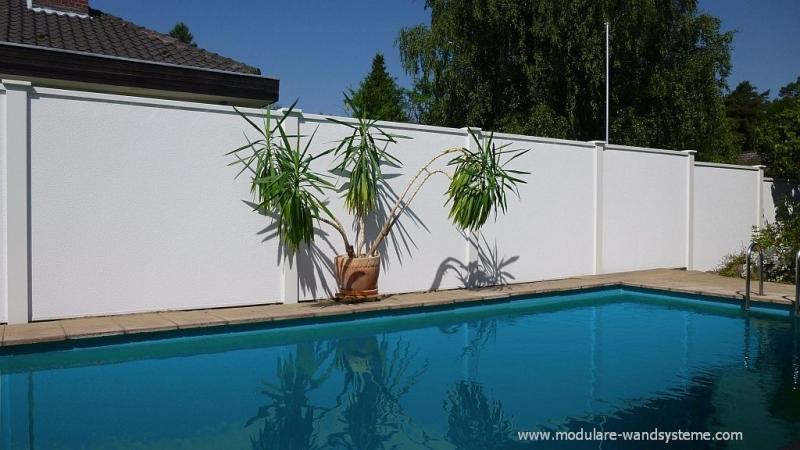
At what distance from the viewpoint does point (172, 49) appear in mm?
10492

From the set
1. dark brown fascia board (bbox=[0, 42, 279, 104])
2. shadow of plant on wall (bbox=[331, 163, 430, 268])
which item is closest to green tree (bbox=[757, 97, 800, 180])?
shadow of plant on wall (bbox=[331, 163, 430, 268])

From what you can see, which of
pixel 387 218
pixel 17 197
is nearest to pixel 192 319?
pixel 17 197

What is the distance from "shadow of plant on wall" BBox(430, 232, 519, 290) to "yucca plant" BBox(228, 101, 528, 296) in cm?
52

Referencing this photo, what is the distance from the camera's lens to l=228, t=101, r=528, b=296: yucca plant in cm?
724

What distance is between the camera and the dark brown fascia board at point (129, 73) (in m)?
8.30

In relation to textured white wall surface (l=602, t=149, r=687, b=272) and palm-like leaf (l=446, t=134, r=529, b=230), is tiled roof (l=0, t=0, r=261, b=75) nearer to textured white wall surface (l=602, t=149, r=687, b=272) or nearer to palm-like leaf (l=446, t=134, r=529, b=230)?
palm-like leaf (l=446, t=134, r=529, b=230)

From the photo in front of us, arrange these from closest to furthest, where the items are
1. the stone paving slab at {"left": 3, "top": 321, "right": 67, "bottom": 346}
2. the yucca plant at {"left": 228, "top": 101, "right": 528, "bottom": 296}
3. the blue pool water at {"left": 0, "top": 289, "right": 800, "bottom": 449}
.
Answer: the blue pool water at {"left": 0, "top": 289, "right": 800, "bottom": 449}
the stone paving slab at {"left": 3, "top": 321, "right": 67, "bottom": 346}
the yucca plant at {"left": 228, "top": 101, "right": 528, "bottom": 296}

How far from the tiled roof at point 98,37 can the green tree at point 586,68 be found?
911 centimetres

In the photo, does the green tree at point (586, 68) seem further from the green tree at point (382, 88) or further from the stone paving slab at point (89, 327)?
the green tree at point (382, 88)

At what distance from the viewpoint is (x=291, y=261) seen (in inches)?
304

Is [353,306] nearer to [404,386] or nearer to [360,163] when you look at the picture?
[360,163]

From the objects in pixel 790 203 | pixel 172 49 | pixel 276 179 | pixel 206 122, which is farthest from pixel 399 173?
pixel 790 203

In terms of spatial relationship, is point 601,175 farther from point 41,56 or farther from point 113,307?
point 41,56

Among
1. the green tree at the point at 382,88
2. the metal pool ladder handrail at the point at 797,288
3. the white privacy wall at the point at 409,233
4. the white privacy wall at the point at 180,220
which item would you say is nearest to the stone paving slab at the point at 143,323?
the white privacy wall at the point at 180,220
